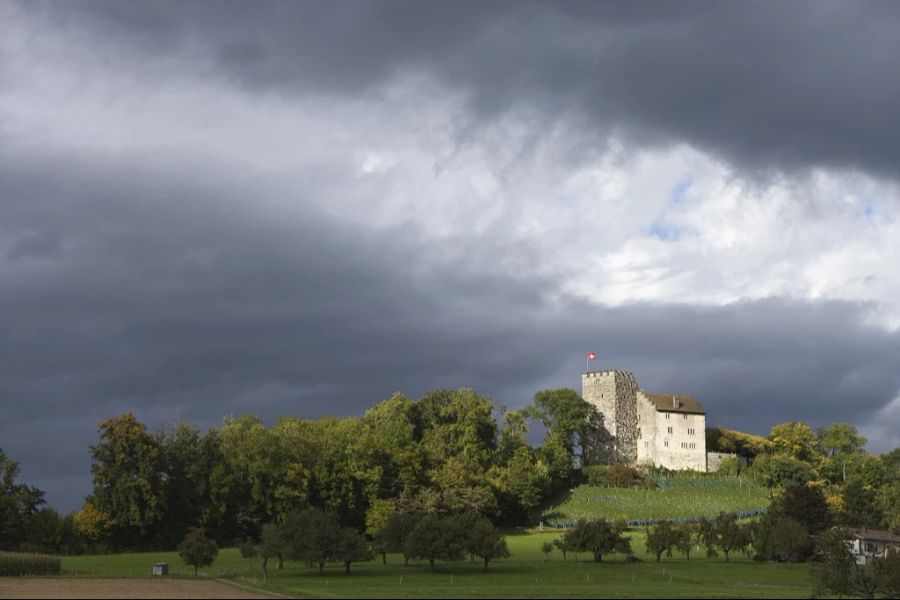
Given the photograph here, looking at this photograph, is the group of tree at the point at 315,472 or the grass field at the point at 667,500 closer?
the group of tree at the point at 315,472

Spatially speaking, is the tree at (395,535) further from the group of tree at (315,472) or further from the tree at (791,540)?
the tree at (791,540)

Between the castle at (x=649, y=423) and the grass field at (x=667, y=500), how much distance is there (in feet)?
32.3

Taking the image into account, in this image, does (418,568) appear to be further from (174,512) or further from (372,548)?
(174,512)

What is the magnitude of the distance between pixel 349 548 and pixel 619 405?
87.0m

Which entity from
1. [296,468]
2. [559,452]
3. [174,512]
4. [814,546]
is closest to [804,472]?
[559,452]

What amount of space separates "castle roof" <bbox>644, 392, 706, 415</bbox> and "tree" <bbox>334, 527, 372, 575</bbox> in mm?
85579

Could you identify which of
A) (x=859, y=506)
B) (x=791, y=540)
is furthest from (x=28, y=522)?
(x=859, y=506)

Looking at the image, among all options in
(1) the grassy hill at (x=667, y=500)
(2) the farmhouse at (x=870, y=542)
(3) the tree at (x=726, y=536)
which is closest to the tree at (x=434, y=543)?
(3) the tree at (x=726, y=536)

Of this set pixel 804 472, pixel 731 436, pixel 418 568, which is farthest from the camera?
pixel 731 436

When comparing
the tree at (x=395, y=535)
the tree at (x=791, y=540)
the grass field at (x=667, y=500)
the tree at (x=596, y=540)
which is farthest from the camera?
the grass field at (x=667, y=500)

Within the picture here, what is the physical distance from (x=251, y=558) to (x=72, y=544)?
16951 millimetres

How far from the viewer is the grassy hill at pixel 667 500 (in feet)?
433

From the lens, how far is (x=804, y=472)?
143875mm

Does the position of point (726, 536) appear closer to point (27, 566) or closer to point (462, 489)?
point (462, 489)
